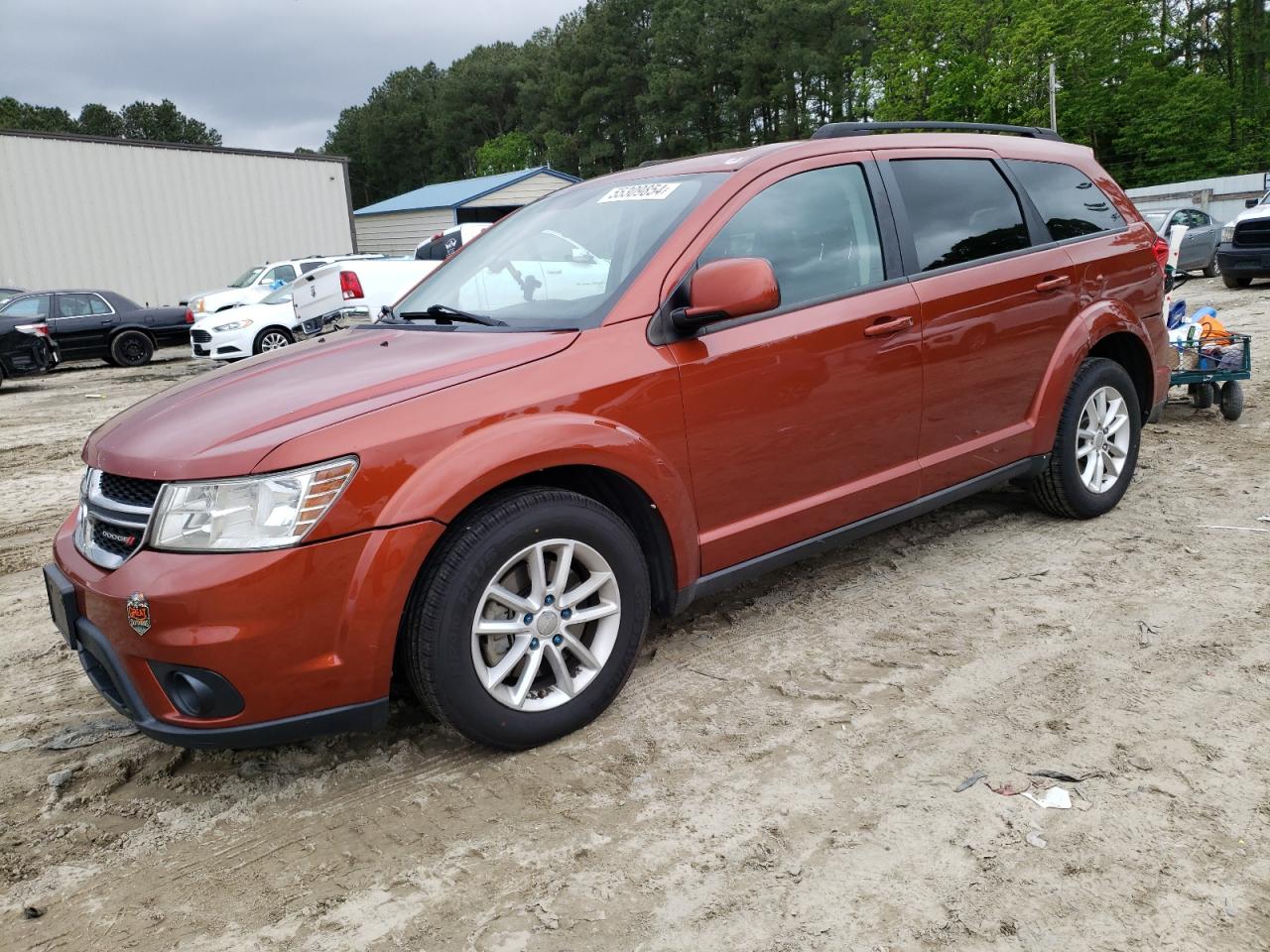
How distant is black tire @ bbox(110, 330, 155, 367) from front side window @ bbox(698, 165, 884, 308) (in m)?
17.1

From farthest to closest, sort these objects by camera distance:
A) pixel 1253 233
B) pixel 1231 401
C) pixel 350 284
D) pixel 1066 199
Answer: pixel 1253 233 < pixel 350 284 < pixel 1231 401 < pixel 1066 199

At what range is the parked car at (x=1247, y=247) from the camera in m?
15.6

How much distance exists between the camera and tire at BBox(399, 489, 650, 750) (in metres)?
2.76

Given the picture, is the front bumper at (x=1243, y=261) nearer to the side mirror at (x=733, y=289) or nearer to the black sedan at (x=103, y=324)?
the side mirror at (x=733, y=289)

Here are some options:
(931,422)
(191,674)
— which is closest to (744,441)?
(931,422)

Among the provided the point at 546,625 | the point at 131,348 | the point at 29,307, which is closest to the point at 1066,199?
the point at 546,625

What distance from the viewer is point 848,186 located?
3859 mm

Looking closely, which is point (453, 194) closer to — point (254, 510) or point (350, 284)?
Answer: point (350, 284)

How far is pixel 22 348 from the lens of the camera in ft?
50.6

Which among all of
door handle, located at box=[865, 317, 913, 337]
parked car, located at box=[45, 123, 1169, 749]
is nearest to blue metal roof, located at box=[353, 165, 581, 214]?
parked car, located at box=[45, 123, 1169, 749]

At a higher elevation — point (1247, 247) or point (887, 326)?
point (1247, 247)

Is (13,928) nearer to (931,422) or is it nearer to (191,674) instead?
(191,674)

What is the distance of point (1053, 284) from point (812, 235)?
1.35m

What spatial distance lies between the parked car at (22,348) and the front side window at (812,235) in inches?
604
